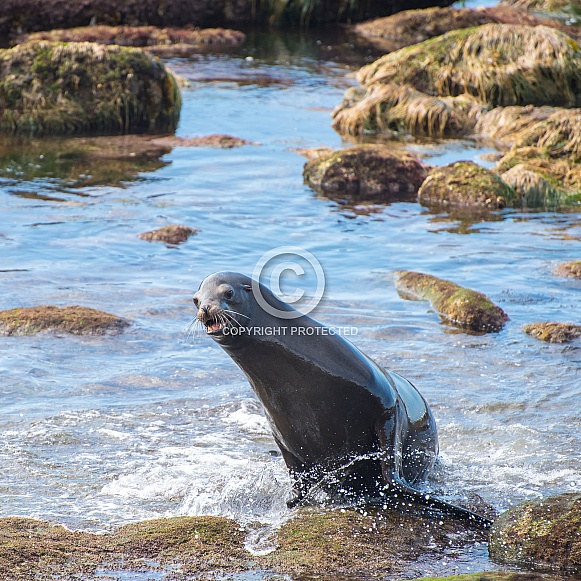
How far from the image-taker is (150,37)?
102 ft

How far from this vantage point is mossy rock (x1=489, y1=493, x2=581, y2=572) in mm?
5180

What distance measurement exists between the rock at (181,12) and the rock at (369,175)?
18.2 metres

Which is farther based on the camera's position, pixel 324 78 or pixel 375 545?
pixel 324 78

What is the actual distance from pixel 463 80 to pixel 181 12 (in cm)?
1401

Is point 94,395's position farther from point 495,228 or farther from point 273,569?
point 495,228

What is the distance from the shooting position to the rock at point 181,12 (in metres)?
32.2

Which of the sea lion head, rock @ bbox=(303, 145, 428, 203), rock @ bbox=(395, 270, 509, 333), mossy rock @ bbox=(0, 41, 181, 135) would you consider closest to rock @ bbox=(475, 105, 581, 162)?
rock @ bbox=(303, 145, 428, 203)

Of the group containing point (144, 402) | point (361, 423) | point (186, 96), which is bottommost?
point (144, 402)

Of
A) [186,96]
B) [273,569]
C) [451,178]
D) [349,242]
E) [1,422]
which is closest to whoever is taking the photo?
[273,569]

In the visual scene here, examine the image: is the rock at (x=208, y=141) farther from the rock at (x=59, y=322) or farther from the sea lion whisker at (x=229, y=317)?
the sea lion whisker at (x=229, y=317)

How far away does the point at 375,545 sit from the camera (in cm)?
548

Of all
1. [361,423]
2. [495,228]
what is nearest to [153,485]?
[361,423]

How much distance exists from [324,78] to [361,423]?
21213 millimetres

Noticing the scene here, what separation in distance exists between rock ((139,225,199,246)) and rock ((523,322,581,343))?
215 inches
